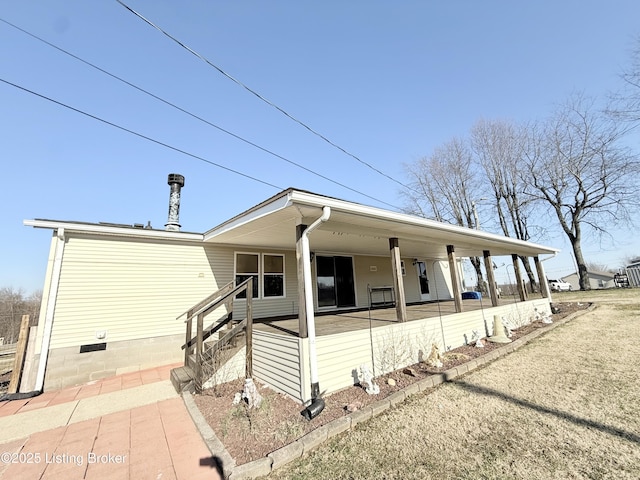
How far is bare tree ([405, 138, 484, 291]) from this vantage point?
18.9 metres

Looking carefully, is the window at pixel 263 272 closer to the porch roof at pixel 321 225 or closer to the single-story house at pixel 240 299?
the single-story house at pixel 240 299

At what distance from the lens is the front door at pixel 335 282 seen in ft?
28.4

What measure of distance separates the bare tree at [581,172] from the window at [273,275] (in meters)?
18.8

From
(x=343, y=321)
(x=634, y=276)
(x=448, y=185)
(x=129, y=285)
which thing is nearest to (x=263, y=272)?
(x=343, y=321)

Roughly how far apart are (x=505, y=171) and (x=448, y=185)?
12.0 feet

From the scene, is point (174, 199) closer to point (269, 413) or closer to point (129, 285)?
point (129, 285)

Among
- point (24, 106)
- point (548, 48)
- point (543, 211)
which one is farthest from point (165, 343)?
point (543, 211)

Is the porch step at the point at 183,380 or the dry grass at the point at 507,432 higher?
the porch step at the point at 183,380

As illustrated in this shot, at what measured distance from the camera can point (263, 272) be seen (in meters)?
7.61

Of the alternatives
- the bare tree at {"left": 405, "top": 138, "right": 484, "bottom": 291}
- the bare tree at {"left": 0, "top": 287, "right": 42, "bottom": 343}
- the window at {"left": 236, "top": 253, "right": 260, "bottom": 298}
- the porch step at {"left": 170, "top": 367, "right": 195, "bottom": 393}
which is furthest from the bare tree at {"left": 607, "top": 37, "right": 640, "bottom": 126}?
the bare tree at {"left": 0, "top": 287, "right": 42, "bottom": 343}

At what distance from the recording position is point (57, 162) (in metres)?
7.02

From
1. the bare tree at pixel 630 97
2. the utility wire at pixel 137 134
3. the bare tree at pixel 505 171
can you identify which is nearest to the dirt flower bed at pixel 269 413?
the utility wire at pixel 137 134

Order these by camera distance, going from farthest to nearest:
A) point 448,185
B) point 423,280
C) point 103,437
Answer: point 448,185, point 423,280, point 103,437

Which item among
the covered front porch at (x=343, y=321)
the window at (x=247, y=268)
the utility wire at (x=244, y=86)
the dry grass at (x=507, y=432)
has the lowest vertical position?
the dry grass at (x=507, y=432)
